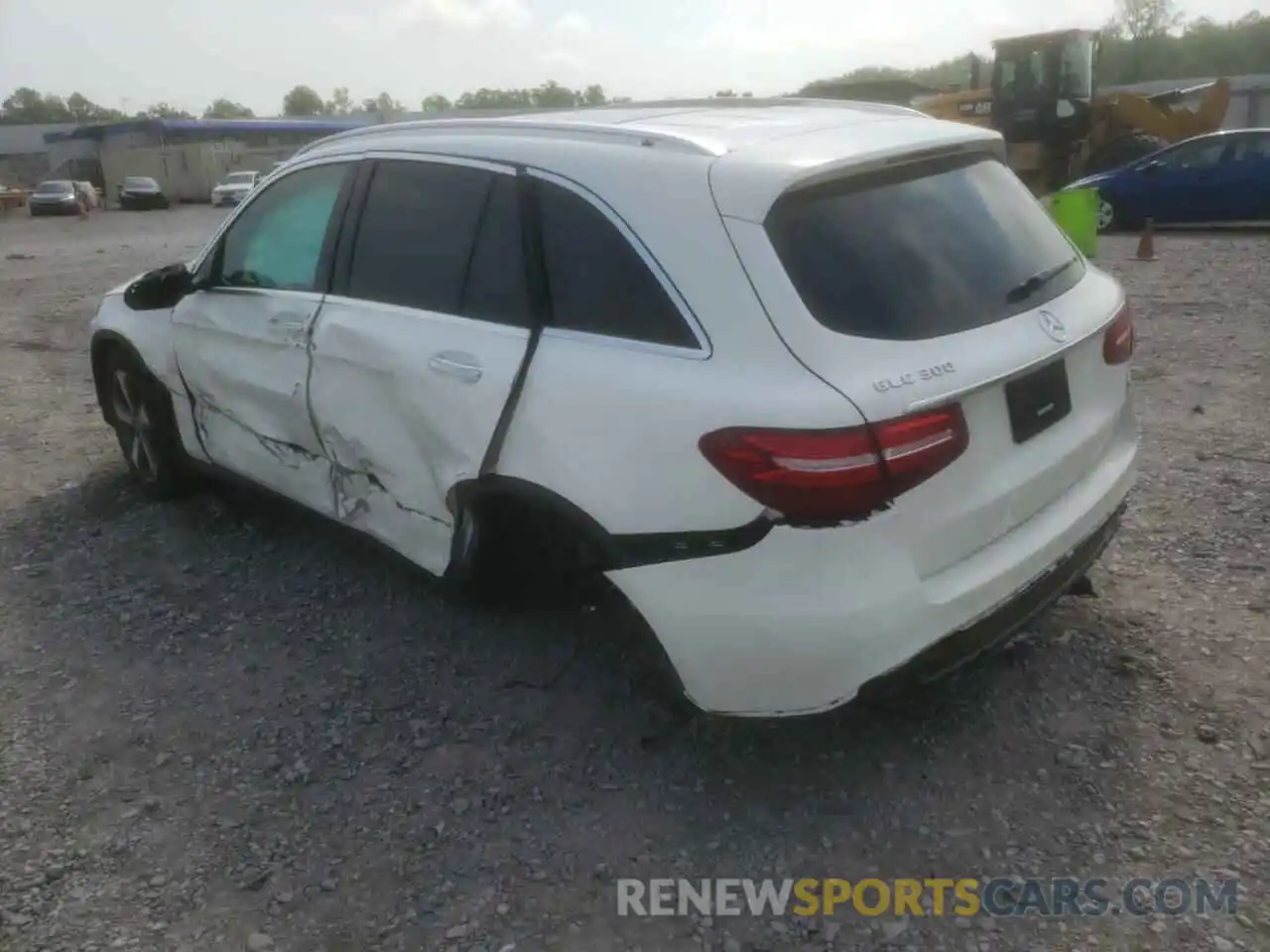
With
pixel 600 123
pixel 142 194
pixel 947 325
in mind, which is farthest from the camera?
pixel 142 194

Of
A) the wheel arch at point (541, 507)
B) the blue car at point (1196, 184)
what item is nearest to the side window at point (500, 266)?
the wheel arch at point (541, 507)

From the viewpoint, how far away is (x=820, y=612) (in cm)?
260

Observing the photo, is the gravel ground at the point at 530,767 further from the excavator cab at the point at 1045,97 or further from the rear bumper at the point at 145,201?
the rear bumper at the point at 145,201

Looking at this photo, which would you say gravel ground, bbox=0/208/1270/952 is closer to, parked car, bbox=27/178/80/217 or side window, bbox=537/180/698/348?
side window, bbox=537/180/698/348

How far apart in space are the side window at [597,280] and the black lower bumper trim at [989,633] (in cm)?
95

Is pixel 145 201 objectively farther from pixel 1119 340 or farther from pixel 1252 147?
pixel 1119 340

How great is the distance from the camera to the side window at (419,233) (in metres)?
3.48

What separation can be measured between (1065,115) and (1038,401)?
54.4 feet

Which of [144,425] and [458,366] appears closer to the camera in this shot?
[458,366]

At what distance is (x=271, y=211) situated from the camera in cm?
443

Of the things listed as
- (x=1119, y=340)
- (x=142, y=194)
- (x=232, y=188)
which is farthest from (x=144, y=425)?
(x=142, y=194)

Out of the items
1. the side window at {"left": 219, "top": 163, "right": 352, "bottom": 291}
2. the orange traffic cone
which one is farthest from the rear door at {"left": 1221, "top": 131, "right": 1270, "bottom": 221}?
the side window at {"left": 219, "top": 163, "right": 352, "bottom": 291}

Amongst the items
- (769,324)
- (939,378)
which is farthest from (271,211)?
(939,378)

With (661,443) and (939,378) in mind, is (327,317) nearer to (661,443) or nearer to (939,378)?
(661,443)
